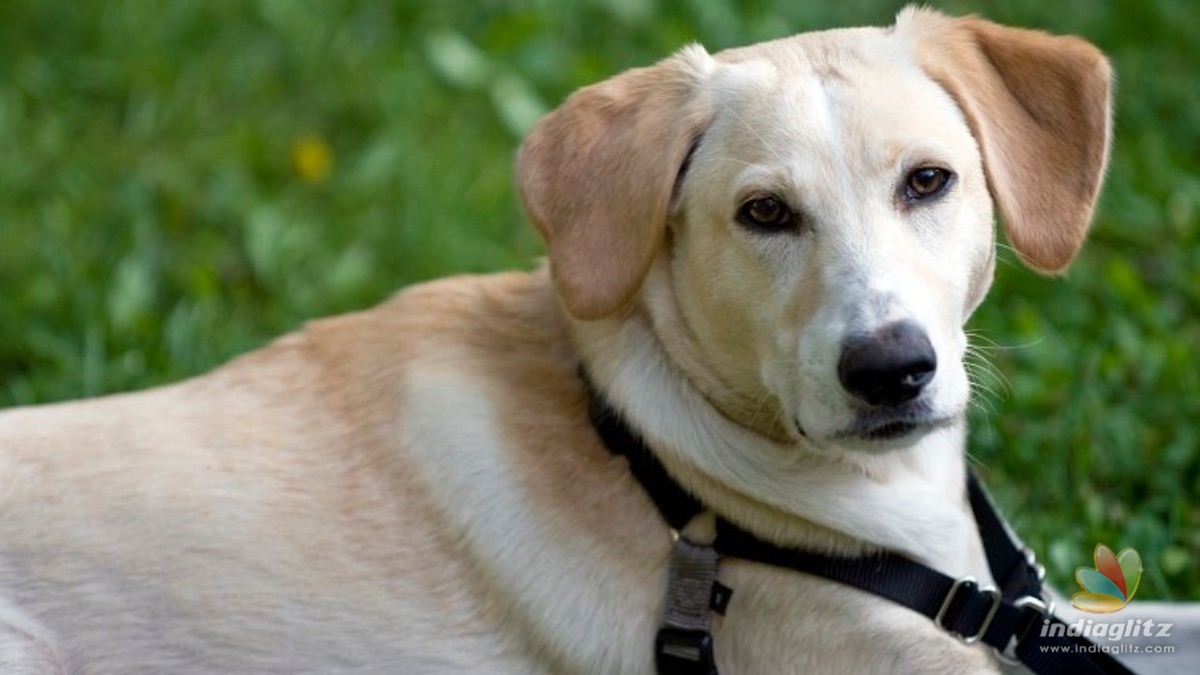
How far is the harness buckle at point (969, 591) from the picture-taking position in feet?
10.9

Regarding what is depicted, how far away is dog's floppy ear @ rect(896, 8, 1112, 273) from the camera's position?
11.1 feet

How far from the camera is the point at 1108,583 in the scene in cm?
402

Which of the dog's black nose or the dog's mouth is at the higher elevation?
the dog's black nose

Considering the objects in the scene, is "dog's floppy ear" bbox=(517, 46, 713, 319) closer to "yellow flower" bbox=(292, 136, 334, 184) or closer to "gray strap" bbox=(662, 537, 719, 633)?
"gray strap" bbox=(662, 537, 719, 633)

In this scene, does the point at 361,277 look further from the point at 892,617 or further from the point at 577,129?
the point at 892,617

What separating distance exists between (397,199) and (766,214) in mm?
3146

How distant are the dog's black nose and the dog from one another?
0.16 metres

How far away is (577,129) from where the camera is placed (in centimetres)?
340

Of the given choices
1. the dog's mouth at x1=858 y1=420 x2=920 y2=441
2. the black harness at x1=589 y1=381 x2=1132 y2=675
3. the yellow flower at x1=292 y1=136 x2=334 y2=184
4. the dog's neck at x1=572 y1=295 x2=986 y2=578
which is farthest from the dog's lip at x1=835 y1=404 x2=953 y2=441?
the yellow flower at x1=292 y1=136 x2=334 y2=184

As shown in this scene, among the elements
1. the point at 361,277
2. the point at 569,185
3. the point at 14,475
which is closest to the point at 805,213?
the point at 569,185

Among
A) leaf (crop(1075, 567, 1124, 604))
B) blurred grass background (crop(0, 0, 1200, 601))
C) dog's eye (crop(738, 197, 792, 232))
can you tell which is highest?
dog's eye (crop(738, 197, 792, 232))

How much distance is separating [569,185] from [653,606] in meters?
0.87

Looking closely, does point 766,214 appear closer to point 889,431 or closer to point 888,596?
point 889,431

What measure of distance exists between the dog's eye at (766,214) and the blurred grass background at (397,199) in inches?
61.3
